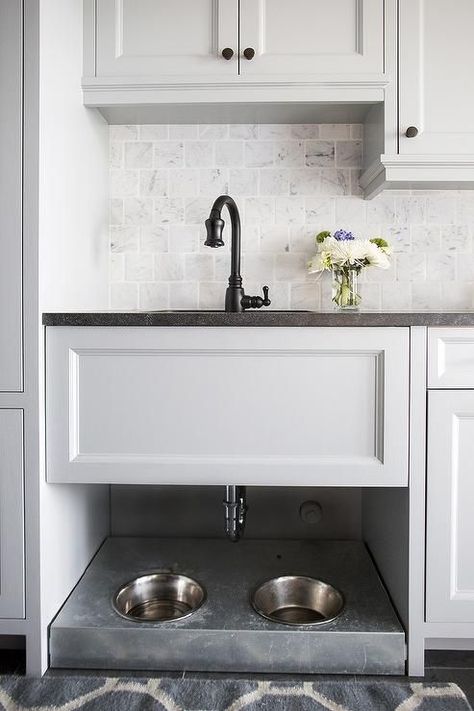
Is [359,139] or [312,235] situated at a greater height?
[359,139]

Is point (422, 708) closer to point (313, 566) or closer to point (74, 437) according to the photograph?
point (313, 566)

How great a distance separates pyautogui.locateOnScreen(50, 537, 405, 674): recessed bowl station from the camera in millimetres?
1396

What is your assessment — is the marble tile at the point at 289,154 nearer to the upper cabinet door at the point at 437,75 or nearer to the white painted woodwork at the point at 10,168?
the upper cabinet door at the point at 437,75

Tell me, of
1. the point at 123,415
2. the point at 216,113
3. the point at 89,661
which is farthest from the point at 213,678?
the point at 216,113

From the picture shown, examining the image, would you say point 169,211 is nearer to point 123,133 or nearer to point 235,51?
point 123,133

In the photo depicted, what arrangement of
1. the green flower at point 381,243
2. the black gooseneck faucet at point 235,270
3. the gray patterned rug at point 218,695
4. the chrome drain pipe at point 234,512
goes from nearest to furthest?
the gray patterned rug at point 218,695
the black gooseneck faucet at point 235,270
the chrome drain pipe at point 234,512
the green flower at point 381,243

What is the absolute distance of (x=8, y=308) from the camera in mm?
1346

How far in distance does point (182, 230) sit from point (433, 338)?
1035 mm

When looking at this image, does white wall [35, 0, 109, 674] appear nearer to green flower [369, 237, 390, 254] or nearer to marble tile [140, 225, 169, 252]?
marble tile [140, 225, 169, 252]

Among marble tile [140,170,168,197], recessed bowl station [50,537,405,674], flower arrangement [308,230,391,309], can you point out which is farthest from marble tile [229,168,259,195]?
recessed bowl station [50,537,405,674]

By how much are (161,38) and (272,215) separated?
68 cm

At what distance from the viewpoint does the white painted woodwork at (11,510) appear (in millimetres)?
1360

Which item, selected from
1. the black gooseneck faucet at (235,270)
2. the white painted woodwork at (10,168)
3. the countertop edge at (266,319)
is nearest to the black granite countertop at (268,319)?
the countertop edge at (266,319)

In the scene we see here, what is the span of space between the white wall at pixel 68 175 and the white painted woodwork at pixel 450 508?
108cm
